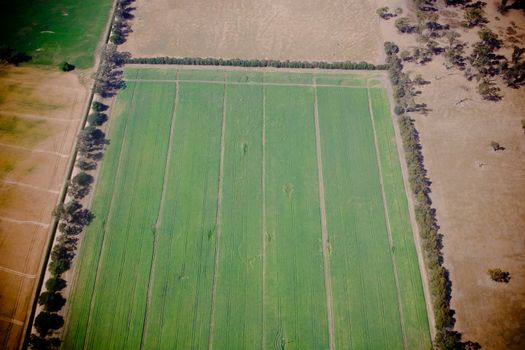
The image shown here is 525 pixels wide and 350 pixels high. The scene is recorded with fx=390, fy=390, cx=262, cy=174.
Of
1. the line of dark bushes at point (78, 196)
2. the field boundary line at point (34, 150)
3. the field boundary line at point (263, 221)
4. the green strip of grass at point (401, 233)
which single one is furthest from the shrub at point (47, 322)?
the green strip of grass at point (401, 233)

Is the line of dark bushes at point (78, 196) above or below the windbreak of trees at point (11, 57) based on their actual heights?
below

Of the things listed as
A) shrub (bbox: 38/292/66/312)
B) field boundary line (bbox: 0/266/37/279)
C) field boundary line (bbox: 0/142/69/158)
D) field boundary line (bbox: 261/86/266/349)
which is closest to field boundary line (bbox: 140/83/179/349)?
shrub (bbox: 38/292/66/312)

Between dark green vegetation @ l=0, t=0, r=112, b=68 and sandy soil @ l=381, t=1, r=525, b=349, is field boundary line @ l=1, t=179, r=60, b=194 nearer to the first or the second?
dark green vegetation @ l=0, t=0, r=112, b=68

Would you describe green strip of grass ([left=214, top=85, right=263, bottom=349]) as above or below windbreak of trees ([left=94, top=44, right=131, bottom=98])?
below

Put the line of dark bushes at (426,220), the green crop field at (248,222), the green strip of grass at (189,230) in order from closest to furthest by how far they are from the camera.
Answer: the line of dark bushes at (426,220) < the green strip of grass at (189,230) < the green crop field at (248,222)

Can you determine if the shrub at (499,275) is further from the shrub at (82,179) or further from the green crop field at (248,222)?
the shrub at (82,179)

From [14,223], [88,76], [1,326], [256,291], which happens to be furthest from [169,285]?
[88,76]
